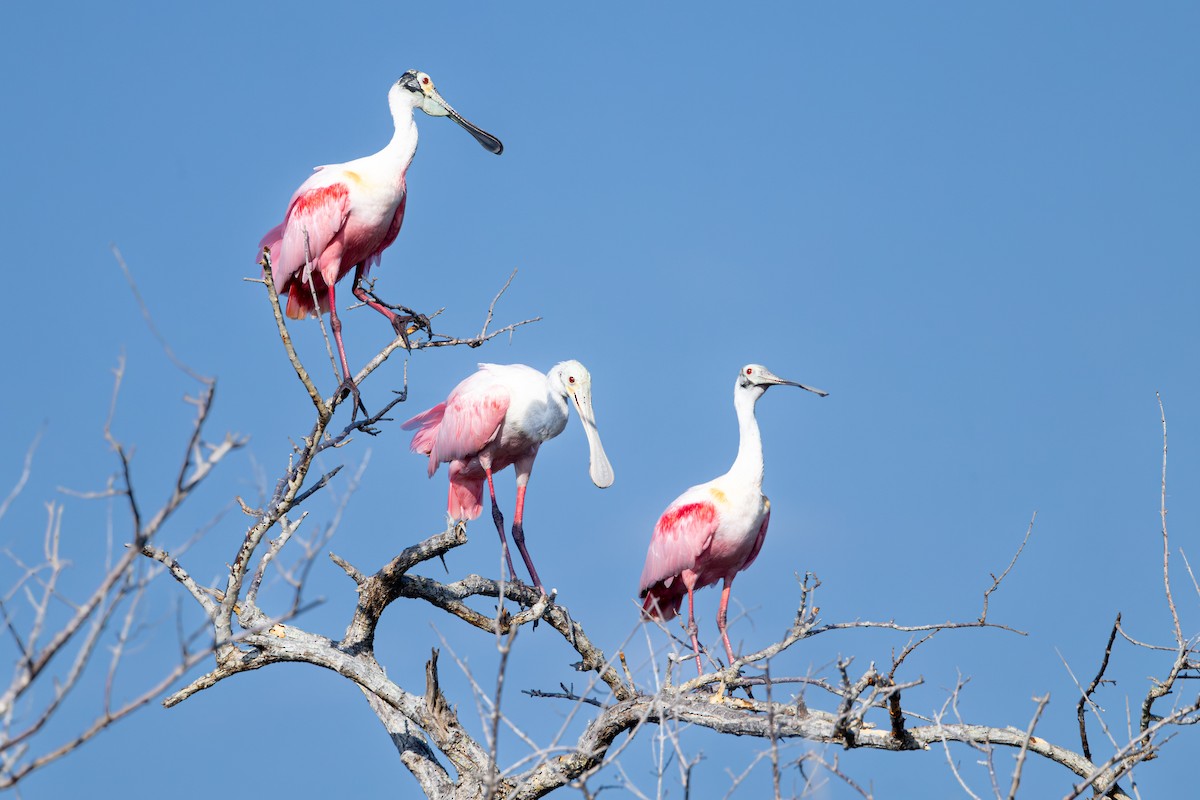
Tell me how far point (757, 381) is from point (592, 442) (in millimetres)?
1600

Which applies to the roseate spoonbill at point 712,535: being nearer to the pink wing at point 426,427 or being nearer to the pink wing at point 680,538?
the pink wing at point 680,538

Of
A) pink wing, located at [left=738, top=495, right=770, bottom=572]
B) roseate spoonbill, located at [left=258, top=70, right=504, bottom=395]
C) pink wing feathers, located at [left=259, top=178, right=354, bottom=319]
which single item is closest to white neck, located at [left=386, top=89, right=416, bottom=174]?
roseate spoonbill, located at [left=258, top=70, right=504, bottom=395]

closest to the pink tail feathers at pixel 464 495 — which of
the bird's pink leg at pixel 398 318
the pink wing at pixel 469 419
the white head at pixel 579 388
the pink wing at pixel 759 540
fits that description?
the pink wing at pixel 469 419

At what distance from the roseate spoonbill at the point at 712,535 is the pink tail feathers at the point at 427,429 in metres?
1.89

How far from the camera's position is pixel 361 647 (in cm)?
862

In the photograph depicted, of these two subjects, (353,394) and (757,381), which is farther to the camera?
(757,381)

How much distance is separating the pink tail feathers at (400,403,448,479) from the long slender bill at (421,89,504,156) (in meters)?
2.48

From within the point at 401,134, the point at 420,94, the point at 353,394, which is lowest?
the point at 353,394

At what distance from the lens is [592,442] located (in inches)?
466

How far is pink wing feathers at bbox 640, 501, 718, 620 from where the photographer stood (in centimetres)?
1118

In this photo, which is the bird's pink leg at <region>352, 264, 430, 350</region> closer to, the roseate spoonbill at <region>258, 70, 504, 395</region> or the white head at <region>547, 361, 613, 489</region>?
the roseate spoonbill at <region>258, 70, 504, 395</region>

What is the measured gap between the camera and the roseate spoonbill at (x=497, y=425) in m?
10.6

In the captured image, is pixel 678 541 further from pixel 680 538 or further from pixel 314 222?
pixel 314 222

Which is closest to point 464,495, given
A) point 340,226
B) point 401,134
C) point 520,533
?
point 520,533
